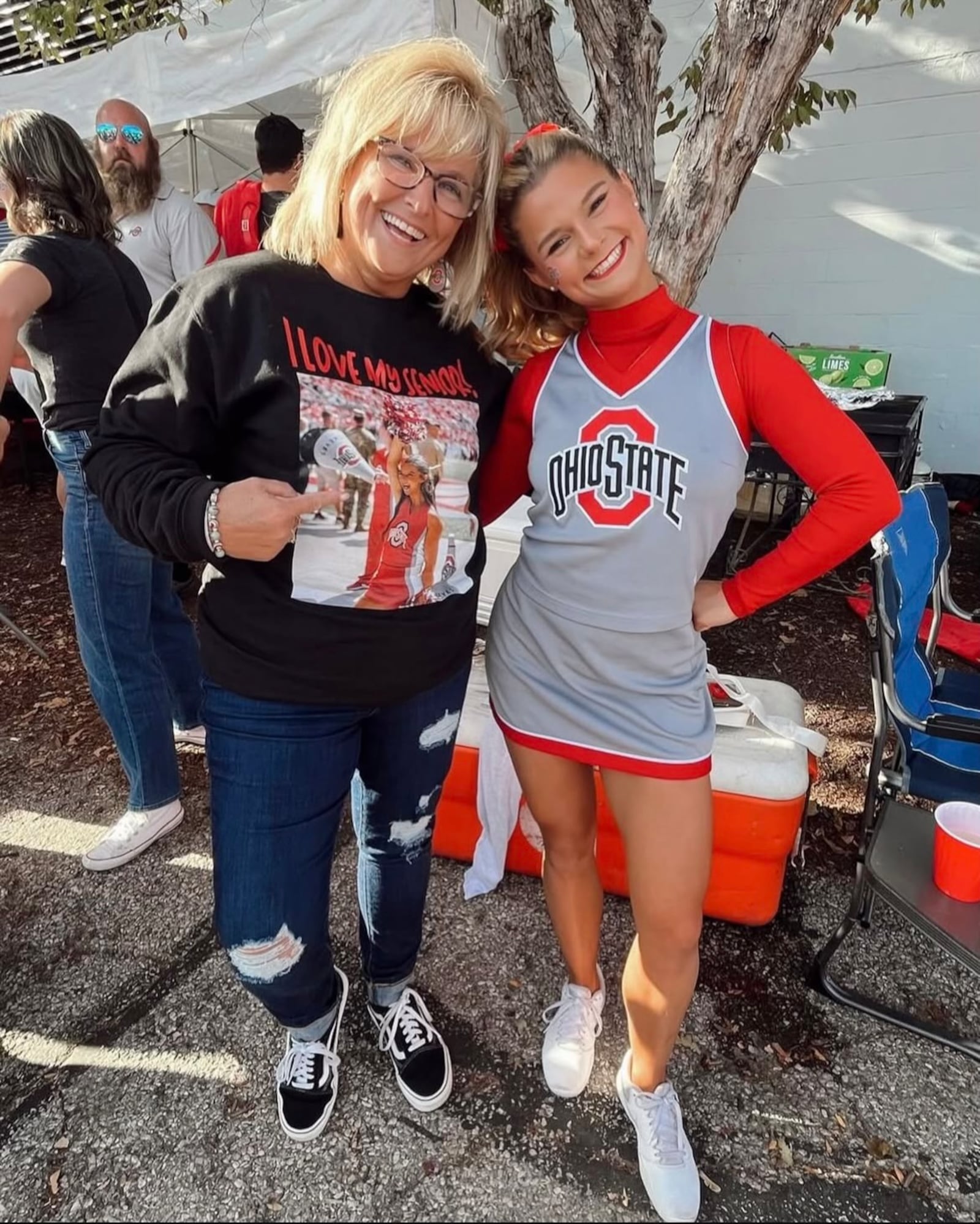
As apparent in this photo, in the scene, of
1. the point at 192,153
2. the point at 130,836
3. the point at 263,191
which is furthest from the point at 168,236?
the point at 192,153

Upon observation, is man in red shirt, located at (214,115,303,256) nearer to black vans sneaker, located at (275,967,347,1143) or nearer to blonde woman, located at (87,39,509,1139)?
blonde woman, located at (87,39,509,1139)

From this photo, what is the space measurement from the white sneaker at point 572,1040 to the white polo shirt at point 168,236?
311 centimetres

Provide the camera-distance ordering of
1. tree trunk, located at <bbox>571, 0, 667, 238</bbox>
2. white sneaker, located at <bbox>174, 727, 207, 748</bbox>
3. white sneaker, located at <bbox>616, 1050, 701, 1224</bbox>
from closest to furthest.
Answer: white sneaker, located at <bbox>616, 1050, 701, 1224</bbox>
tree trunk, located at <bbox>571, 0, 667, 238</bbox>
white sneaker, located at <bbox>174, 727, 207, 748</bbox>

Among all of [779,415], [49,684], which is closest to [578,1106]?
[779,415]

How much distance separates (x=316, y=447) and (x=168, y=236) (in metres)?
2.81

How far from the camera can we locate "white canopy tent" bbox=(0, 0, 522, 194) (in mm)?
3535

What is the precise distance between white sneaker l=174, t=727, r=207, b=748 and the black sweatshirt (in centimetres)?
175

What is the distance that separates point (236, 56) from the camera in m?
3.86

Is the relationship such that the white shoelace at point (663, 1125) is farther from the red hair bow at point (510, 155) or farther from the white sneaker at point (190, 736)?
the white sneaker at point (190, 736)

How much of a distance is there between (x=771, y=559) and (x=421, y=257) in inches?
29.5

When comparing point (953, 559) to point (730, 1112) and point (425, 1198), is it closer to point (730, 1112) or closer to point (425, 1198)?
point (730, 1112)

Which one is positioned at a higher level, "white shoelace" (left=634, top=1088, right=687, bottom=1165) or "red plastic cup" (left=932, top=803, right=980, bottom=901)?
"red plastic cup" (left=932, top=803, right=980, bottom=901)

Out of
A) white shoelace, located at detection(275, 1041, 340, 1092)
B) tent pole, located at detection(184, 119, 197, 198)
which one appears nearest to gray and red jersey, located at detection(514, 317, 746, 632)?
white shoelace, located at detection(275, 1041, 340, 1092)

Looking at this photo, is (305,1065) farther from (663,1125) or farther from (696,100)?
(696,100)
